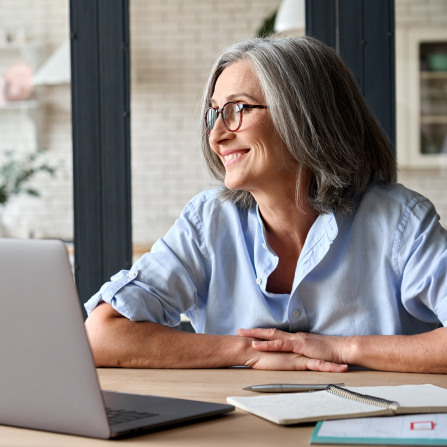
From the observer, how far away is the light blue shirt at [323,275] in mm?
1551

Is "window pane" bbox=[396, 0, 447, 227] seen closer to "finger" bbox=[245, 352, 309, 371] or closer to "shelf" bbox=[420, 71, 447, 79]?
"shelf" bbox=[420, 71, 447, 79]

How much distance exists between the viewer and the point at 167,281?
1.61 meters

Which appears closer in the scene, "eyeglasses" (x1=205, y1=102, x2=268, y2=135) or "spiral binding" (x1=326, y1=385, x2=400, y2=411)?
"spiral binding" (x1=326, y1=385, x2=400, y2=411)

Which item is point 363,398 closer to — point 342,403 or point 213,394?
point 342,403

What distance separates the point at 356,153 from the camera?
1.68 metres

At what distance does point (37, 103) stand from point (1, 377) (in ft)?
16.3

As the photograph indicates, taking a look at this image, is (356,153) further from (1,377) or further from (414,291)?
(1,377)

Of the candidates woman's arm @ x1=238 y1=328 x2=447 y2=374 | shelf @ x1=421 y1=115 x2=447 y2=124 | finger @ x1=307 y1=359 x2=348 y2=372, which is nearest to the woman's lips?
woman's arm @ x1=238 y1=328 x2=447 y2=374

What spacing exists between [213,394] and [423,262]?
0.71 metres

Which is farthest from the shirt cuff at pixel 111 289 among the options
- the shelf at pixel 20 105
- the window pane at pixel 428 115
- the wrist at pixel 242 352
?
the shelf at pixel 20 105

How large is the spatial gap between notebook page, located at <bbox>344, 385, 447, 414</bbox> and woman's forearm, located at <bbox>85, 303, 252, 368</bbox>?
0.41 metres

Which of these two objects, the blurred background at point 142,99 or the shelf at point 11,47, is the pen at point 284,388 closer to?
the blurred background at point 142,99

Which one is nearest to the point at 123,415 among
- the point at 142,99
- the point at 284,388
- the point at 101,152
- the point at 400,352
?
the point at 284,388

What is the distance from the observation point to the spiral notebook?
2.84 ft
